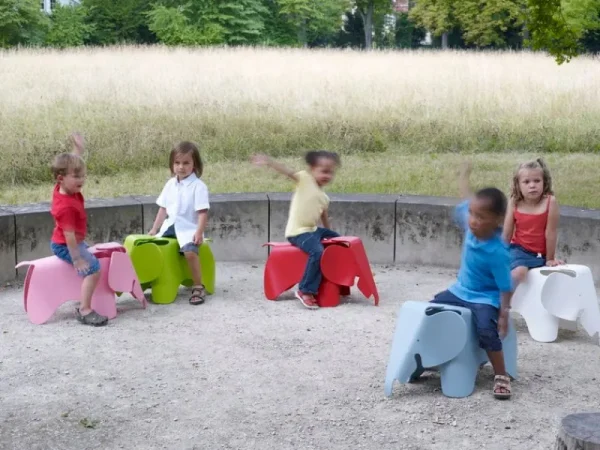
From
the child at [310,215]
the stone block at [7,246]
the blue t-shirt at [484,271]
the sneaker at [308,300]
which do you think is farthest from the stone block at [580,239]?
the stone block at [7,246]

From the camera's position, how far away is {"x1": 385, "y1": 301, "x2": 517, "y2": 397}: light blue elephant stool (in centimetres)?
480

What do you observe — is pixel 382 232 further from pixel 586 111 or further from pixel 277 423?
pixel 586 111

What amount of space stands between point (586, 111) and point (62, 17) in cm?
3971

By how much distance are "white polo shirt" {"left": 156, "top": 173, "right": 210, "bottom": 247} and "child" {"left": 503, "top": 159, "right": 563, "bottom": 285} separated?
2158 mm

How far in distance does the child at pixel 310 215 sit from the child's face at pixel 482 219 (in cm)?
197

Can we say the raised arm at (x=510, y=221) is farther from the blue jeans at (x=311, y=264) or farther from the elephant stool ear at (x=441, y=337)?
the elephant stool ear at (x=441, y=337)

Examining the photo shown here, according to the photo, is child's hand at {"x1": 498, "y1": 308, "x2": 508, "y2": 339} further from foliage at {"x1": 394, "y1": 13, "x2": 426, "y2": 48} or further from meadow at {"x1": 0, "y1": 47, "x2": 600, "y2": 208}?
foliage at {"x1": 394, "y1": 13, "x2": 426, "y2": 48}

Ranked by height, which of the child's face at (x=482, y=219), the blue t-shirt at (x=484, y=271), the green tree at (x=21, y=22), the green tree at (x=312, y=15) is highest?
the green tree at (x=312, y=15)

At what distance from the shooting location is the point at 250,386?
4.97 meters

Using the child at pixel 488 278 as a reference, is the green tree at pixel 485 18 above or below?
above

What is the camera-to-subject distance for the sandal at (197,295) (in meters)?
6.67

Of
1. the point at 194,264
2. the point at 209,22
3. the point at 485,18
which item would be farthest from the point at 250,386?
the point at 485,18

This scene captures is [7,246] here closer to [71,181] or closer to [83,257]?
[83,257]

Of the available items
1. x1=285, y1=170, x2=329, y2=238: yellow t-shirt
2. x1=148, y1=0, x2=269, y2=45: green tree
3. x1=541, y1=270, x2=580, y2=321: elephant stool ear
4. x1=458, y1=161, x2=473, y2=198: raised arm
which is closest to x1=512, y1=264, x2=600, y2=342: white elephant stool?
x1=541, y1=270, x2=580, y2=321: elephant stool ear
